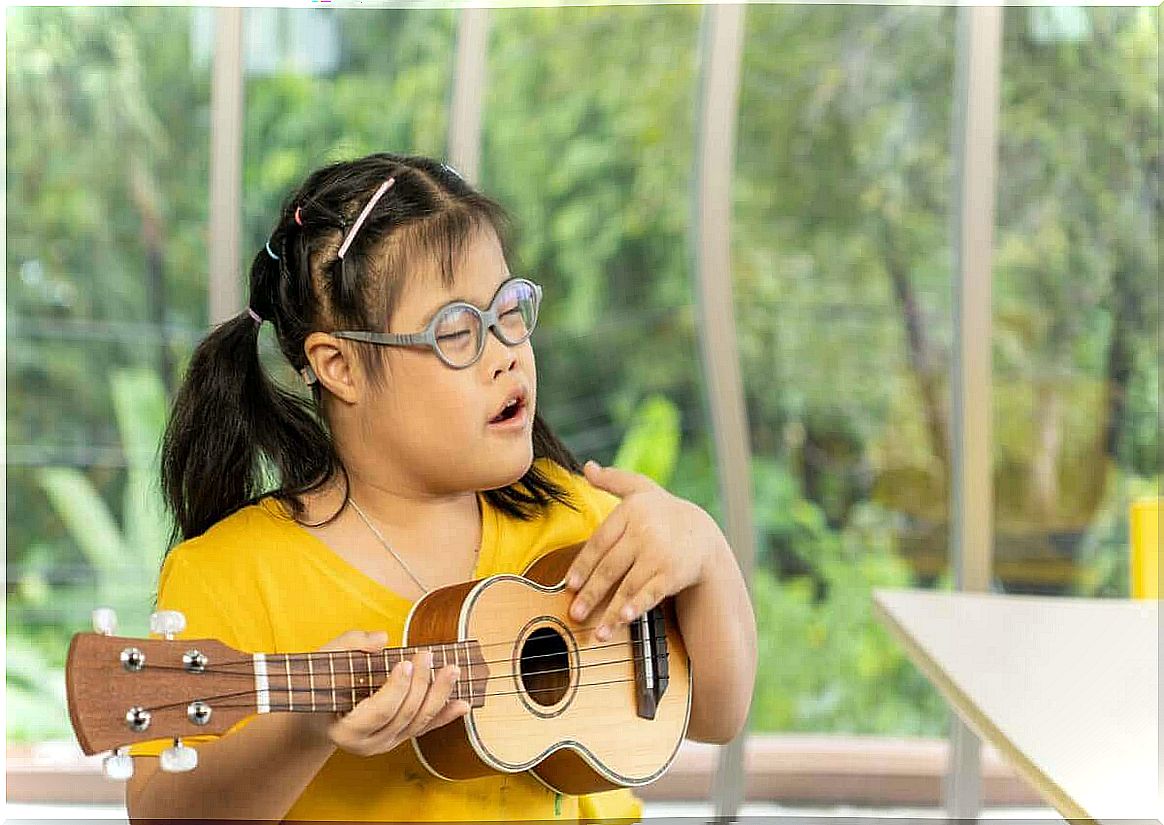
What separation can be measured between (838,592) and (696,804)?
0.63 metres

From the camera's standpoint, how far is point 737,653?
1398 millimetres

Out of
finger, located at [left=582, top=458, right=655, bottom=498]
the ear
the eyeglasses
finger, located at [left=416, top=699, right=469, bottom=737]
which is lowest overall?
finger, located at [left=416, top=699, right=469, bottom=737]

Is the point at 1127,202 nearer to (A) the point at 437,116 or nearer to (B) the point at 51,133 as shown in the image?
(A) the point at 437,116

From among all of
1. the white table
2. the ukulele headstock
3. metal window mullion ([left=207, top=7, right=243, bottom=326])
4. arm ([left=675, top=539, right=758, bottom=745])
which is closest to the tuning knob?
the ukulele headstock

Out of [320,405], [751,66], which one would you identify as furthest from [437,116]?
[320,405]

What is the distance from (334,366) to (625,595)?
1.21 ft

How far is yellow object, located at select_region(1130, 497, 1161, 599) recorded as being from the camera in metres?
2.44

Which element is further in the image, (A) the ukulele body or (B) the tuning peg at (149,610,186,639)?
(A) the ukulele body

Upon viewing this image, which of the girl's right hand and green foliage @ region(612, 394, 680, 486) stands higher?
the girl's right hand

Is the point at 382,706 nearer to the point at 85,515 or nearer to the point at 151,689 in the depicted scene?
the point at 151,689

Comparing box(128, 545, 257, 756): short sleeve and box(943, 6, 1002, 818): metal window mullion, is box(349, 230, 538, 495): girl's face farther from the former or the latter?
Result: box(943, 6, 1002, 818): metal window mullion

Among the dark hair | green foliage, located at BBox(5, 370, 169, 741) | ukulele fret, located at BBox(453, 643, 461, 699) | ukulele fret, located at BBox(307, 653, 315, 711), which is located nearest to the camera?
ukulele fret, located at BBox(307, 653, 315, 711)

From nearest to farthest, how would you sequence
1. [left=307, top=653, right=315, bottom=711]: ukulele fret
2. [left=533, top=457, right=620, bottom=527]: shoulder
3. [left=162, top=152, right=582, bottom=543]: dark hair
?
[left=307, top=653, right=315, bottom=711]: ukulele fret
[left=162, top=152, right=582, bottom=543]: dark hair
[left=533, top=457, right=620, bottom=527]: shoulder

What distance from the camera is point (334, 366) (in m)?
1.33
